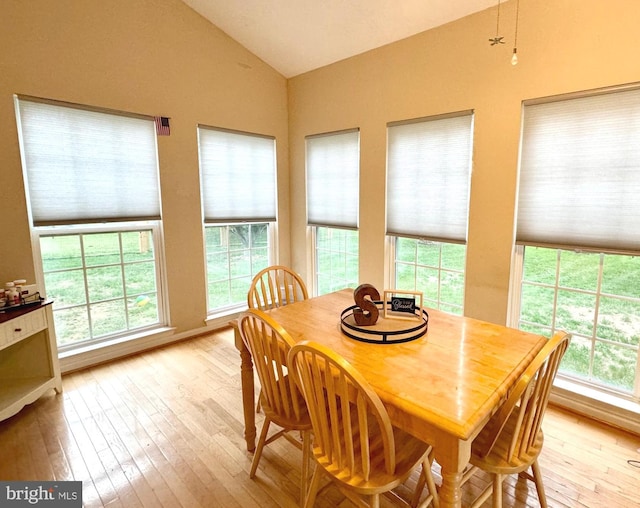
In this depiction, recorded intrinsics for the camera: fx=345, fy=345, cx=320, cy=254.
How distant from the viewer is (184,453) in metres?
1.99

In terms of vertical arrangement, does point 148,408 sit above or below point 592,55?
below

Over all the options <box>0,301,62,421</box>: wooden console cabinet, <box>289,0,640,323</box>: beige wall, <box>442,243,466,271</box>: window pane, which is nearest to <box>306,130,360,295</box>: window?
<box>289,0,640,323</box>: beige wall

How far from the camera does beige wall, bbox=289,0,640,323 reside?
209 centimetres

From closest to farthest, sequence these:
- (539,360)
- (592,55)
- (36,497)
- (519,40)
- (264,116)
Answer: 1. (539,360)
2. (36,497)
3. (592,55)
4. (519,40)
5. (264,116)

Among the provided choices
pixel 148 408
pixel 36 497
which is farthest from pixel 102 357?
pixel 36 497

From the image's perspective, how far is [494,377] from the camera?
1.32 metres

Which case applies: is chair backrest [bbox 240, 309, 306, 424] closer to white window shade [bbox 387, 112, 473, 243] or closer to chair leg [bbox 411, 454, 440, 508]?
chair leg [bbox 411, 454, 440, 508]

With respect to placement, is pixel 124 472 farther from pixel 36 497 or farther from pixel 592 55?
pixel 592 55

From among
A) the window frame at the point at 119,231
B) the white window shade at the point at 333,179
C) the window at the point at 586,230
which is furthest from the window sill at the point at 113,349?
the window at the point at 586,230

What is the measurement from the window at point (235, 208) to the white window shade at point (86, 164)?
0.55 meters

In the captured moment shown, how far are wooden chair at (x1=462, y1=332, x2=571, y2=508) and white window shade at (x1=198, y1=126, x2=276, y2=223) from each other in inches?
120

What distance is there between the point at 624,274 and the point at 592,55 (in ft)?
4.48

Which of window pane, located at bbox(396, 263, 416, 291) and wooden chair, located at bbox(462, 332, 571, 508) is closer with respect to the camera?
wooden chair, located at bbox(462, 332, 571, 508)

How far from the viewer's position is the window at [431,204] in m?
2.73
